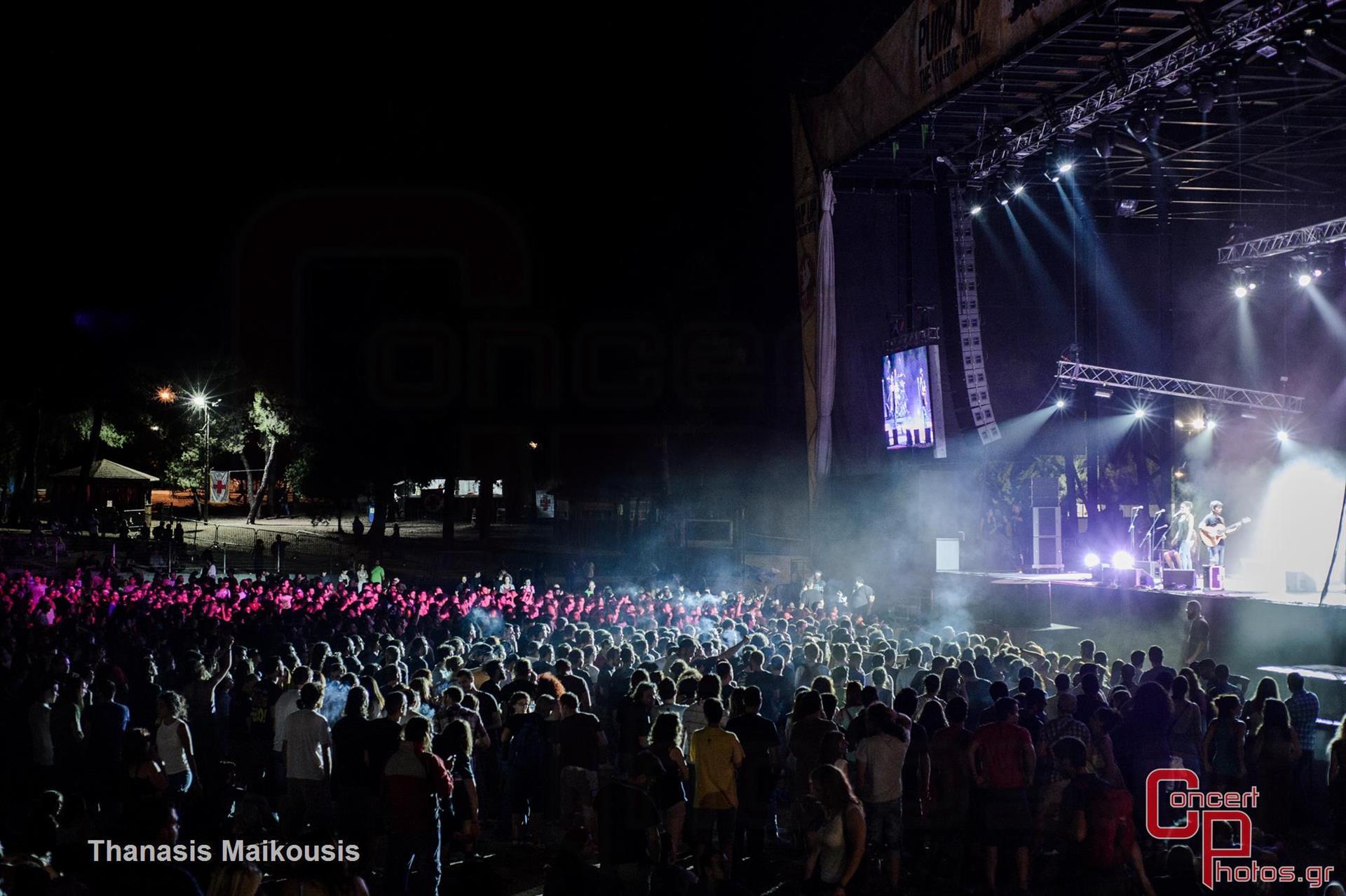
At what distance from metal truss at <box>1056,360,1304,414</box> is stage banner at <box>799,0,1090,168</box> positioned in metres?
6.79

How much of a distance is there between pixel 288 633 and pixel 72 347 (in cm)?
4272

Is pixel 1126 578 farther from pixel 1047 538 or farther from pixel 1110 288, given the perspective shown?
pixel 1110 288

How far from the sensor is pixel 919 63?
17531 millimetres

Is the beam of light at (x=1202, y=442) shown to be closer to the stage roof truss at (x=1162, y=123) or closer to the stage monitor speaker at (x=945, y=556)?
the stage roof truss at (x=1162, y=123)

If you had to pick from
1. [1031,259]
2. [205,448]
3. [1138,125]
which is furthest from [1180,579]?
[205,448]

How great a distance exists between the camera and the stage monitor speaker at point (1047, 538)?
23047 mm

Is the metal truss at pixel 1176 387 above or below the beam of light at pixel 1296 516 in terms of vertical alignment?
above

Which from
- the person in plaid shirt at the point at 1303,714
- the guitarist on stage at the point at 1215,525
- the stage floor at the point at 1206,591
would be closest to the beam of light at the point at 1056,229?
the guitarist on stage at the point at 1215,525

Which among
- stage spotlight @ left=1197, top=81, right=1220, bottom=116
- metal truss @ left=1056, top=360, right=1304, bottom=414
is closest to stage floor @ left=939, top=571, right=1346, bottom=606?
metal truss @ left=1056, top=360, right=1304, bottom=414

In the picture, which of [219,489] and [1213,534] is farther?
[219,489]

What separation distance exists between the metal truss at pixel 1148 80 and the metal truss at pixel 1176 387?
5.38m

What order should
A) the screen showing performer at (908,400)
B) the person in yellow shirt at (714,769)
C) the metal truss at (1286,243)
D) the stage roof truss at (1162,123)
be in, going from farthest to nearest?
the screen showing performer at (908,400)
the metal truss at (1286,243)
the stage roof truss at (1162,123)
the person in yellow shirt at (714,769)

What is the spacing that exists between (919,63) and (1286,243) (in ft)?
28.8

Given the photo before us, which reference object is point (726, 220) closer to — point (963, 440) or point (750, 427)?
point (750, 427)
